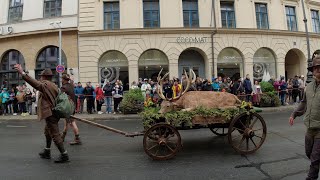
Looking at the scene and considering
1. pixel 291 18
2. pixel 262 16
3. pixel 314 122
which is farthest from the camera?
pixel 291 18

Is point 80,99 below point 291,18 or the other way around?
below

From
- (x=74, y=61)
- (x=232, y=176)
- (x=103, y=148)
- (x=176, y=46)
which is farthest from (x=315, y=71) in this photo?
(x=74, y=61)

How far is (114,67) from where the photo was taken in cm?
2355

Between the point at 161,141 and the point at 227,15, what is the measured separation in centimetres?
2041

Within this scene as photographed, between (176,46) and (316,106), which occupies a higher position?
(176,46)

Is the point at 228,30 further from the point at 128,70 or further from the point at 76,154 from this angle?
the point at 76,154

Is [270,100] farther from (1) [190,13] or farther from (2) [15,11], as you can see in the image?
(2) [15,11]

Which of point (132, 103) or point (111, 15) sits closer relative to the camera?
point (132, 103)

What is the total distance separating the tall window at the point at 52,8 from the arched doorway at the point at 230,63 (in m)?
13.3

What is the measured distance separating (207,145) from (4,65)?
75.8 feet

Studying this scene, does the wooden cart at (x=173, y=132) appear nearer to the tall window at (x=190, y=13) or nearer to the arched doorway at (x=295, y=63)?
the tall window at (x=190, y=13)

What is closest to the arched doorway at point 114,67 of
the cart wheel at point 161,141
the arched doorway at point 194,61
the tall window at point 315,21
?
the arched doorway at point 194,61

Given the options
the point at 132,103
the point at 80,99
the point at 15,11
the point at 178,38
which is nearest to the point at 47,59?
the point at 15,11

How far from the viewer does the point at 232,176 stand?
537 cm
